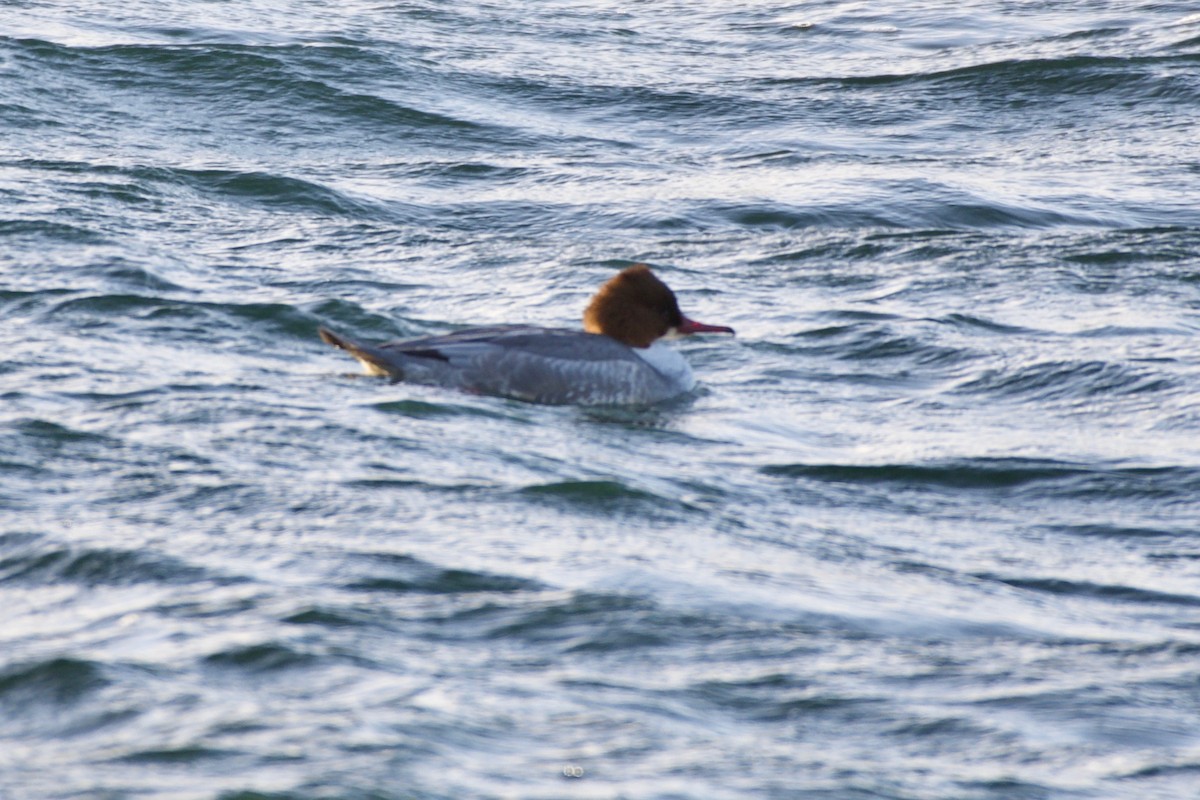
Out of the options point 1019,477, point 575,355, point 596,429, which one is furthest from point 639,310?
point 1019,477

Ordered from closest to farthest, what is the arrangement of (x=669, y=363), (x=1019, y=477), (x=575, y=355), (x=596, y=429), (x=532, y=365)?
(x=1019, y=477)
(x=596, y=429)
(x=532, y=365)
(x=575, y=355)
(x=669, y=363)

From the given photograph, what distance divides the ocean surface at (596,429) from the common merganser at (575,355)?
0.13m

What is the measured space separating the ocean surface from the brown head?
37 centimetres

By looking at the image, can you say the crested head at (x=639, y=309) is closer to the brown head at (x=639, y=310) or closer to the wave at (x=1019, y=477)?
the brown head at (x=639, y=310)

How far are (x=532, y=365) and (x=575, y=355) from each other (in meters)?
0.27

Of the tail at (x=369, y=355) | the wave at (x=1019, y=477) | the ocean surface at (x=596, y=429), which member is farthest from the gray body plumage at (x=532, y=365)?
the wave at (x=1019, y=477)

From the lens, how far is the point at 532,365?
8.91m

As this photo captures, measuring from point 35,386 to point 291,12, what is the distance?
10272mm

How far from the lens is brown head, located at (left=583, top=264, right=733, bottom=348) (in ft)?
30.9

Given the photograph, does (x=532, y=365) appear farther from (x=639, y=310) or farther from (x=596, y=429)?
(x=639, y=310)

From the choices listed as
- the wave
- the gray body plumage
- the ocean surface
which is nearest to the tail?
the gray body plumage

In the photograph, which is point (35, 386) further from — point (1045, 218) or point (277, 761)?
point (1045, 218)

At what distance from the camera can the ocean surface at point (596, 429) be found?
199 inches

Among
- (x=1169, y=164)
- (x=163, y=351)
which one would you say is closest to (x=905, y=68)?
(x=1169, y=164)
